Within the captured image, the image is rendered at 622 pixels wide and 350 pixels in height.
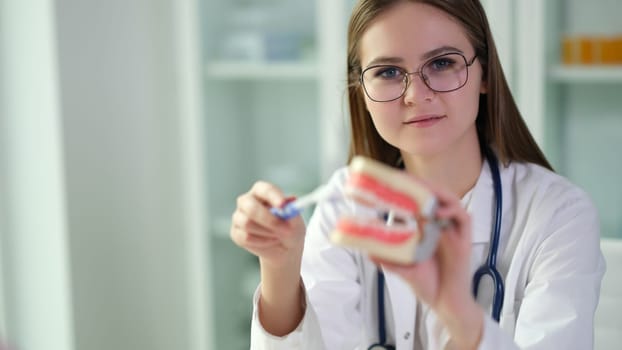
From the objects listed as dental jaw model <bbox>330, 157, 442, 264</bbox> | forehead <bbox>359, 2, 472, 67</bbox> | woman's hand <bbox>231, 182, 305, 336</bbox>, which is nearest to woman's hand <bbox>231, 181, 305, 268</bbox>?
woman's hand <bbox>231, 182, 305, 336</bbox>

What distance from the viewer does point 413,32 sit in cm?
121

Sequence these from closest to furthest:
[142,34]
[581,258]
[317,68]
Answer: [581,258], [317,68], [142,34]

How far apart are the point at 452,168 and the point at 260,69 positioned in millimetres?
1156

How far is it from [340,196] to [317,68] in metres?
1.45

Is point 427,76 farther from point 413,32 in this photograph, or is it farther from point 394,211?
point 394,211

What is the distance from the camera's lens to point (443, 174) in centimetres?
→ 136

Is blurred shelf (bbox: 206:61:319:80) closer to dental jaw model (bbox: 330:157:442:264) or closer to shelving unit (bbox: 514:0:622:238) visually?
shelving unit (bbox: 514:0:622:238)

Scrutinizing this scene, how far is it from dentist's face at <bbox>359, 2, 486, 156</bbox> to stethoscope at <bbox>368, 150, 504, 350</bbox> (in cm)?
13

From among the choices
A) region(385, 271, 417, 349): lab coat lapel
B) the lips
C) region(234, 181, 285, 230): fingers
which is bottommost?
region(385, 271, 417, 349): lab coat lapel

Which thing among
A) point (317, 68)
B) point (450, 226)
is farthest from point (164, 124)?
point (450, 226)

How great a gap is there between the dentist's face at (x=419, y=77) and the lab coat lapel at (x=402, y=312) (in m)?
0.23

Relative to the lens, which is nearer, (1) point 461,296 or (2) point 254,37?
(1) point 461,296

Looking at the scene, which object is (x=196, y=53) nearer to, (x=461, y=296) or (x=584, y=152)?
(x=584, y=152)

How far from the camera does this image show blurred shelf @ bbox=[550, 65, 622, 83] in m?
2.02
